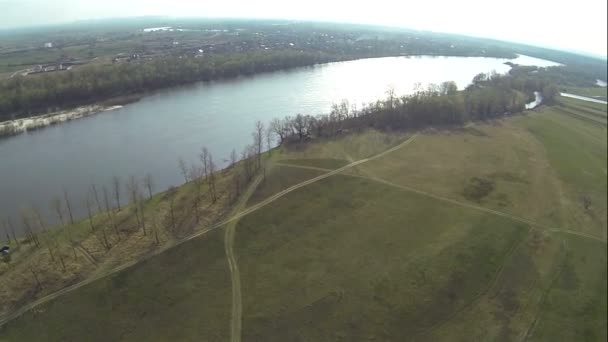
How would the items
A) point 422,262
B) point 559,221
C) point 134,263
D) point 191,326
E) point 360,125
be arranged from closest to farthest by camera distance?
point 191,326, point 134,263, point 422,262, point 559,221, point 360,125

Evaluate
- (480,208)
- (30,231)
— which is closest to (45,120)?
(30,231)

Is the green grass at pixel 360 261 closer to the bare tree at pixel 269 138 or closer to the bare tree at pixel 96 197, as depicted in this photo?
the bare tree at pixel 96 197

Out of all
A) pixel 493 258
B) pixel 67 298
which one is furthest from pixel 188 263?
pixel 493 258

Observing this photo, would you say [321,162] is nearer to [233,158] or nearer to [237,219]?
[233,158]

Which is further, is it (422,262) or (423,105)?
(423,105)

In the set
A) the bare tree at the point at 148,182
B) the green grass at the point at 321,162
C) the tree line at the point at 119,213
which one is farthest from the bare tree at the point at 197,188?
the green grass at the point at 321,162

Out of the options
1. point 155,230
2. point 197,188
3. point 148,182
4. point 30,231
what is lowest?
point 155,230

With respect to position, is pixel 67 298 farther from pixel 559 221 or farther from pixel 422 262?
pixel 559 221
